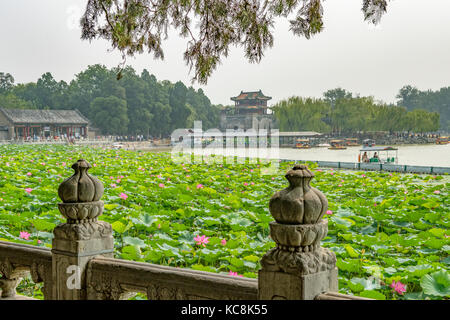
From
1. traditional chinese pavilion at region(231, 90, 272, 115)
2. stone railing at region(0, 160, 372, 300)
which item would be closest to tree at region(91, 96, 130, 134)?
traditional chinese pavilion at region(231, 90, 272, 115)

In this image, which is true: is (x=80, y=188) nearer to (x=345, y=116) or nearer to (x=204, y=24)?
(x=204, y=24)

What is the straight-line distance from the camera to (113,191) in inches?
211

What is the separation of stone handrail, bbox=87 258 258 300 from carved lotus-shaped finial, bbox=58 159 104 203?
0.89 feet

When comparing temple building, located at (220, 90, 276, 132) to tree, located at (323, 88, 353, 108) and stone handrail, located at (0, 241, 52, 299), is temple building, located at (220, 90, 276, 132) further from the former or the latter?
stone handrail, located at (0, 241, 52, 299)

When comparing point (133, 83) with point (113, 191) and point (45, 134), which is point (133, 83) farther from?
point (113, 191)

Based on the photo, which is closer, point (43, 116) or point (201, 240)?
point (201, 240)

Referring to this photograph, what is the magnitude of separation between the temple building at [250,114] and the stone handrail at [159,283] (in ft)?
162

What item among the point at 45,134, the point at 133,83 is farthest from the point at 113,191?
the point at 133,83

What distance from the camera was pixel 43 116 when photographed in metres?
40.9

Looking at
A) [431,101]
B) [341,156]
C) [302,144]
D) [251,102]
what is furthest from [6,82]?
[431,101]

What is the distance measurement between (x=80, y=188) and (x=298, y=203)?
1.03 metres

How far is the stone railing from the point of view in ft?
4.35

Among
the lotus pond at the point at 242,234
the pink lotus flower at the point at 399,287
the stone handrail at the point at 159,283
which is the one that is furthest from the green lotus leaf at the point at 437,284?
the stone handrail at the point at 159,283
